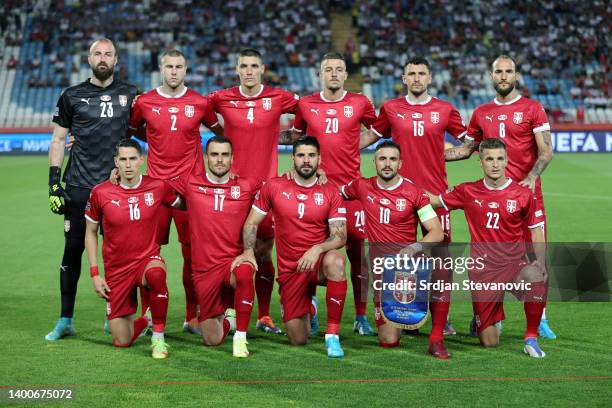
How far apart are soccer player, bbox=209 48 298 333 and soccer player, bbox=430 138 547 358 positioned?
1.66 metres

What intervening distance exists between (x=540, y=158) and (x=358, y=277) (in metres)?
1.81

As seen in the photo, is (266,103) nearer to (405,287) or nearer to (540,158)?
(405,287)

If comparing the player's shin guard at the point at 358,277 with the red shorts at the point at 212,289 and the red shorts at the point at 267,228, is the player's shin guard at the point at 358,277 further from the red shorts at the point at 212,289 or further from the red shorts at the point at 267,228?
the red shorts at the point at 212,289

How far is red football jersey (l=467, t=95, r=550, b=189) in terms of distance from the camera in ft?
25.2

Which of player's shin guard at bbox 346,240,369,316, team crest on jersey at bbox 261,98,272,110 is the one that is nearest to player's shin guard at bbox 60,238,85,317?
team crest on jersey at bbox 261,98,272,110

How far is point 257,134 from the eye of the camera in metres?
7.90

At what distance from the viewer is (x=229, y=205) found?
7363 millimetres

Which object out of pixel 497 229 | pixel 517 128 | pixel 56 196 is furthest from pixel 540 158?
pixel 56 196

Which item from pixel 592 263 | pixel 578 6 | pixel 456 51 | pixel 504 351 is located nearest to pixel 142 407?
pixel 504 351

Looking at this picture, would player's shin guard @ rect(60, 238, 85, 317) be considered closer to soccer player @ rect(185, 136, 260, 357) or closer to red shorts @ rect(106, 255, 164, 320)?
red shorts @ rect(106, 255, 164, 320)

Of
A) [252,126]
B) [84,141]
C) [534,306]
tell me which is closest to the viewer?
[534,306]

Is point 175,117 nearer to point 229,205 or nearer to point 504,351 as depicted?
point 229,205

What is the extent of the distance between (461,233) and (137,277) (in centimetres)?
696

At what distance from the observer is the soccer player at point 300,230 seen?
718 centimetres
